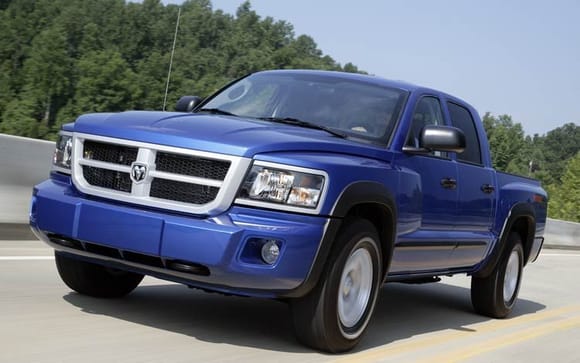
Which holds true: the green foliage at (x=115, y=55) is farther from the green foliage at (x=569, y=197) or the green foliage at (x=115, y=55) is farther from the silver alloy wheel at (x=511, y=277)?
the silver alloy wheel at (x=511, y=277)

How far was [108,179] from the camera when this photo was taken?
5.32 metres

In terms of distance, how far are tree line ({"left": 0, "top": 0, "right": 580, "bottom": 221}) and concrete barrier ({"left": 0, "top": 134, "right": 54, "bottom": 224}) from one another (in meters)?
100

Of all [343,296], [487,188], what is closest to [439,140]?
[343,296]

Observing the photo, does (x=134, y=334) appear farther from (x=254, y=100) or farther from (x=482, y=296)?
(x=482, y=296)

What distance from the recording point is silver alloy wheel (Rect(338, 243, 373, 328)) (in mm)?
5551

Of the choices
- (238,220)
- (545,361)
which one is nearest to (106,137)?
(238,220)

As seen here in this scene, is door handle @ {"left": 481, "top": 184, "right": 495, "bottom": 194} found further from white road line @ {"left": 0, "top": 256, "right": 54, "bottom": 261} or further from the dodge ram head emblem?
white road line @ {"left": 0, "top": 256, "right": 54, "bottom": 261}

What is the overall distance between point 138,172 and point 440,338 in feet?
9.19

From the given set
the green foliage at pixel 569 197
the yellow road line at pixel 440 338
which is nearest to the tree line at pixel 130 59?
the green foliage at pixel 569 197

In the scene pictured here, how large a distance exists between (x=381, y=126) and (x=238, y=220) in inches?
67.0

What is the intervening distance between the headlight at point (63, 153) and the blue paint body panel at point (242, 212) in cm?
5

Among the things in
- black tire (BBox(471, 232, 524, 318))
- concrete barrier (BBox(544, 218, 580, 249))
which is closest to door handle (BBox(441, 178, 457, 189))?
black tire (BBox(471, 232, 524, 318))

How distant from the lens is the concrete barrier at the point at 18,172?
30.7 ft

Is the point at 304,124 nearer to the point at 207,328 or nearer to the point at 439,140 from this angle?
the point at 439,140
